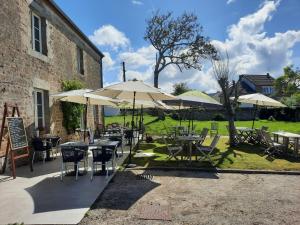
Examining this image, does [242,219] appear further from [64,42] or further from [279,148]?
[64,42]

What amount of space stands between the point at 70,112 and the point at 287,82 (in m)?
47.9

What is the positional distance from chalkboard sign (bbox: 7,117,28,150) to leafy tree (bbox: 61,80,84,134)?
4.67 meters

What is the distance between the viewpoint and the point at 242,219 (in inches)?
192

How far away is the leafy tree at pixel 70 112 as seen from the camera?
1286 cm

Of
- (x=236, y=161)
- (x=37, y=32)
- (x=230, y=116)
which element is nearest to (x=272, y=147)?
(x=236, y=161)

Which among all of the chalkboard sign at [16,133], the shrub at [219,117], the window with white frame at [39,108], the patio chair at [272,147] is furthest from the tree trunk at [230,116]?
the shrub at [219,117]

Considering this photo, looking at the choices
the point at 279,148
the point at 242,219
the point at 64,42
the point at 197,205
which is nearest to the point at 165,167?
the point at 197,205

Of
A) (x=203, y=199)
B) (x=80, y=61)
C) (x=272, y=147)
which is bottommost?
(x=203, y=199)

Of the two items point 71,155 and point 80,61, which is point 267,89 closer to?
point 80,61

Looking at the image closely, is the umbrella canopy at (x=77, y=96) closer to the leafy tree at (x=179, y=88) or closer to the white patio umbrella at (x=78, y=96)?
the white patio umbrella at (x=78, y=96)

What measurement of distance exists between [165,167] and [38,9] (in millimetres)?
6730

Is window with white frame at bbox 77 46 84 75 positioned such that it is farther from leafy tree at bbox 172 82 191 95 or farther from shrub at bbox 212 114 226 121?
leafy tree at bbox 172 82 191 95

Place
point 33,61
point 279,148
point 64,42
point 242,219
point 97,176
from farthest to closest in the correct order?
1. point 64,42
2. point 279,148
3. point 33,61
4. point 97,176
5. point 242,219

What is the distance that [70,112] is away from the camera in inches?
516
